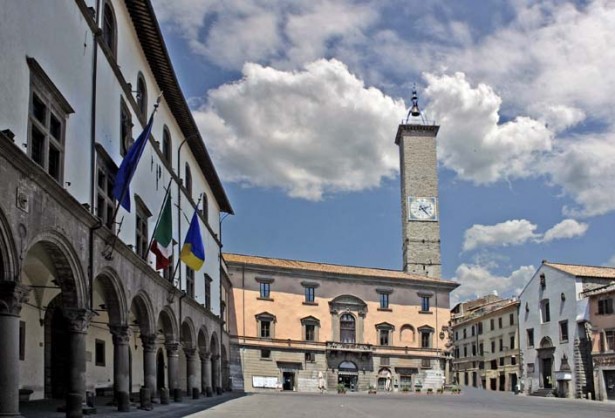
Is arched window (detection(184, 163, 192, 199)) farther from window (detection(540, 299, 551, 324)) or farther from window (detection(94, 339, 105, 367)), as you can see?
window (detection(540, 299, 551, 324))

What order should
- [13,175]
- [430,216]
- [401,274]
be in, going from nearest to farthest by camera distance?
[13,175]
[401,274]
[430,216]

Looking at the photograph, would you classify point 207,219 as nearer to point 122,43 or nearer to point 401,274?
point 122,43

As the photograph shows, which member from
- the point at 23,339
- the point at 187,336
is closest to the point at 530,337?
the point at 187,336

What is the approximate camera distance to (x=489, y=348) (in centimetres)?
8106

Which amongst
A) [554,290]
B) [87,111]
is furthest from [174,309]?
[554,290]

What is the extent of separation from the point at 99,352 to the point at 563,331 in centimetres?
4413

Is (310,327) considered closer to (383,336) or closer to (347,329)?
(347,329)

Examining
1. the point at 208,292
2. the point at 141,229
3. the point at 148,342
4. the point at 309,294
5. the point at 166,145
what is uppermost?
the point at 166,145

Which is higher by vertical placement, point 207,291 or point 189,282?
point 189,282

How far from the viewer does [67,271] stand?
16.2m

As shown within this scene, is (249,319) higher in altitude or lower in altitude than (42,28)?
lower

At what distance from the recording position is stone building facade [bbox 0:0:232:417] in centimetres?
1302

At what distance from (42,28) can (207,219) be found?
86.9 ft

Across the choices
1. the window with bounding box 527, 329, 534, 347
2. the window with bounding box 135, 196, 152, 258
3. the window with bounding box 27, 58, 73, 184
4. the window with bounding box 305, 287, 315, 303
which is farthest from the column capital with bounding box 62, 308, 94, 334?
the window with bounding box 527, 329, 534, 347
